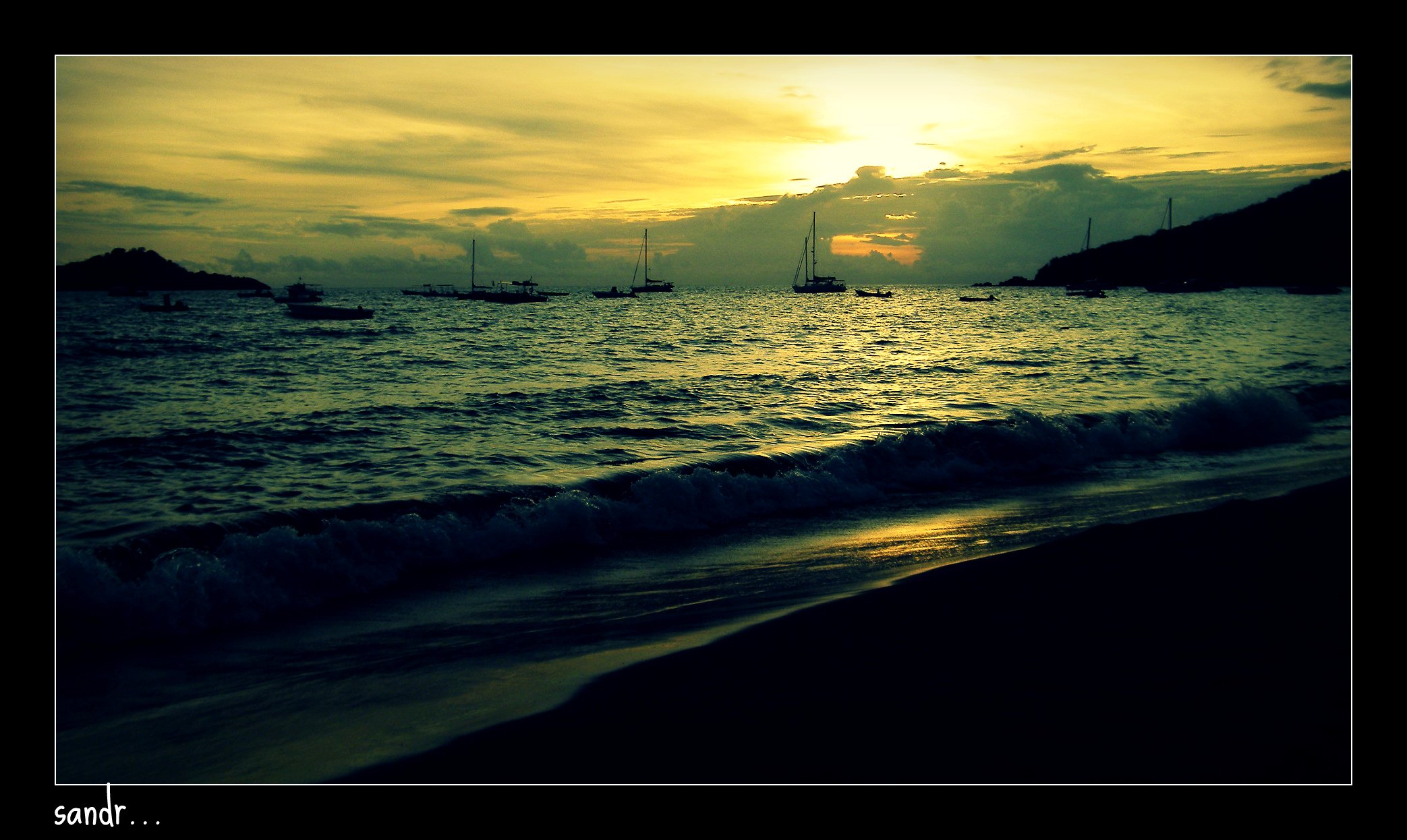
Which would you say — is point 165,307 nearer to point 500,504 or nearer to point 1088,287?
point 500,504

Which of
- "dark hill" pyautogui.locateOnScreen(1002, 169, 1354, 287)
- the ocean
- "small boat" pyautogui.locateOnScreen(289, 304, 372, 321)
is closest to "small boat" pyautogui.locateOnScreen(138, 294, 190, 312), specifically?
"small boat" pyautogui.locateOnScreen(289, 304, 372, 321)

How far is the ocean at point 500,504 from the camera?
5.48m

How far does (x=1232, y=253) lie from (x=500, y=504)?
373 ft

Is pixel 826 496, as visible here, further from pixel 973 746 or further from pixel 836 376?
pixel 836 376

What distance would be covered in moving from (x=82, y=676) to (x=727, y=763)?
18.0ft

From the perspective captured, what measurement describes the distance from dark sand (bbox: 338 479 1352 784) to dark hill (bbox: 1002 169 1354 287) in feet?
148

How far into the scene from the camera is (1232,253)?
94750 millimetres

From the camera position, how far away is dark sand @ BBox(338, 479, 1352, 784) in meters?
4.09

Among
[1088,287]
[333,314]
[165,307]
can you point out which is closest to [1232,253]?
[1088,287]

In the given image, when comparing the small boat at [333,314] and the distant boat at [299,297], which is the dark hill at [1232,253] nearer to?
the small boat at [333,314]

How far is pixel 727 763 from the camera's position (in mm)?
4184

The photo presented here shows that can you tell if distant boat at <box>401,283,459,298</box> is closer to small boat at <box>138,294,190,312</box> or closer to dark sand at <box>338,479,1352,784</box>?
small boat at <box>138,294,190,312</box>
